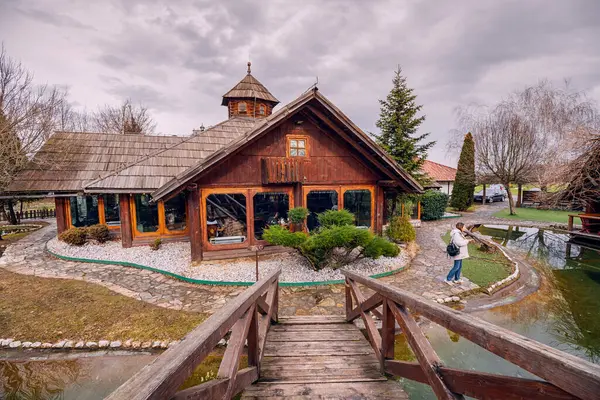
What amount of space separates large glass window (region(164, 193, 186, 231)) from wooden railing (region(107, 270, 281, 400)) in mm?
10550

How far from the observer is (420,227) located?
18.3m

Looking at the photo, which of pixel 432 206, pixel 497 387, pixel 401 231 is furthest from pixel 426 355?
pixel 432 206

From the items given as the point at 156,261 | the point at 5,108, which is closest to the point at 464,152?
the point at 156,261

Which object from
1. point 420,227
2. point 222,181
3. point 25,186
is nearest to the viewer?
point 222,181

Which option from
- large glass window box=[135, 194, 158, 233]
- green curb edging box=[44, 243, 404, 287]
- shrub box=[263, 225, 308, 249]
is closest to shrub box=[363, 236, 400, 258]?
green curb edging box=[44, 243, 404, 287]

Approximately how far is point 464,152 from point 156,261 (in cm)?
2704

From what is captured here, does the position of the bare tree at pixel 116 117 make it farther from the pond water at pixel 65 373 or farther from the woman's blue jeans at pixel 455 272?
the woman's blue jeans at pixel 455 272

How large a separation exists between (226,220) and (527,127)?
23795 mm

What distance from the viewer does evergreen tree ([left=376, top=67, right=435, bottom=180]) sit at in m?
16.4

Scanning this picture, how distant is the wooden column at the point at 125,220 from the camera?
11430 mm

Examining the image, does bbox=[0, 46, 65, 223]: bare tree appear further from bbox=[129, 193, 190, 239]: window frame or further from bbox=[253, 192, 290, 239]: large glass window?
bbox=[253, 192, 290, 239]: large glass window

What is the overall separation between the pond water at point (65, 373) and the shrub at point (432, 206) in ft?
67.1

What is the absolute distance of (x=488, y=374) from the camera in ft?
5.49

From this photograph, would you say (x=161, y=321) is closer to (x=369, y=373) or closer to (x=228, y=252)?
(x=228, y=252)
